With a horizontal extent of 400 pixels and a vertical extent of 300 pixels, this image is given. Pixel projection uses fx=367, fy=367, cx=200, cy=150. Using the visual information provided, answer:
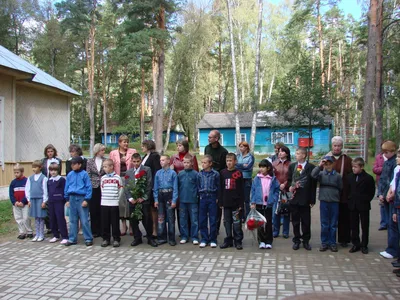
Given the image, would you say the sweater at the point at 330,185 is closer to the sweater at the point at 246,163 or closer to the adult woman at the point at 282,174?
the adult woman at the point at 282,174

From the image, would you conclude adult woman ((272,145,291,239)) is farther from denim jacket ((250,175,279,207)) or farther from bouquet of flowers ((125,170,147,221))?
bouquet of flowers ((125,170,147,221))

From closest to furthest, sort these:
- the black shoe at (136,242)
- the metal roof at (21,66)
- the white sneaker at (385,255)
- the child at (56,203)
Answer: the white sneaker at (385,255), the black shoe at (136,242), the child at (56,203), the metal roof at (21,66)

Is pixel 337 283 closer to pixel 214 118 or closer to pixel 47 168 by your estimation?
pixel 47 168

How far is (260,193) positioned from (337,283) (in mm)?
2172

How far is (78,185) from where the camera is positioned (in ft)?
22.1

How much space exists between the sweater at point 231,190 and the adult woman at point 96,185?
245 centimetres

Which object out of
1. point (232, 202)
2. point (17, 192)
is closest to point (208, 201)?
point (232, 202)

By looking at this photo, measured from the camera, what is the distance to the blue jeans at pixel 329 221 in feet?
→ 20.0

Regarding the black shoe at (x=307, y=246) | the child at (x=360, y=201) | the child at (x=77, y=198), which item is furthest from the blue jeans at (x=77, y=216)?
the child at (x=360, y=201)

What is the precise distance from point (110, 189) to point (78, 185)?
61 centimetres

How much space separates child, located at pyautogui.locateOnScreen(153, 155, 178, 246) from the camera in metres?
6.65

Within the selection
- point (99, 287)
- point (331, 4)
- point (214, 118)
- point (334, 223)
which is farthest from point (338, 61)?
point (99, 287)

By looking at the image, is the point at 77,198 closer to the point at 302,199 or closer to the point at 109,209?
the point at 109,209

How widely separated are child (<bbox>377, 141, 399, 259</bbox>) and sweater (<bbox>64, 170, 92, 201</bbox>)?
508 cm
